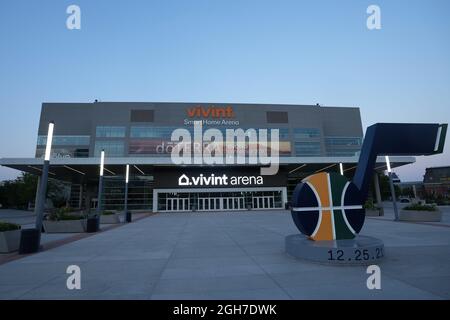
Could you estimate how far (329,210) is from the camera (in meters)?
9.21

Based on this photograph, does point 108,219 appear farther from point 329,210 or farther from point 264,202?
point 264,202

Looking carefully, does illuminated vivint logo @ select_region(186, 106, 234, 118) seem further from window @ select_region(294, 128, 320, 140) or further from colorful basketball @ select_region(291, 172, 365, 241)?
colorful basketball @ select_region(291, 172, 365, 241)

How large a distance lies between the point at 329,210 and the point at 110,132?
53.3m

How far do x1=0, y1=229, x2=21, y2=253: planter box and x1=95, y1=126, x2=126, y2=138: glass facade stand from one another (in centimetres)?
4541

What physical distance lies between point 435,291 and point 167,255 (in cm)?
751

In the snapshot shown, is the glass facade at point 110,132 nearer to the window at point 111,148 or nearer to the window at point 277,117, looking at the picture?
the window at point 111,148

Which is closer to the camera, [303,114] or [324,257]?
[324,257]

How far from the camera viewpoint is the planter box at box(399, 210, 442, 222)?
65.7 ft

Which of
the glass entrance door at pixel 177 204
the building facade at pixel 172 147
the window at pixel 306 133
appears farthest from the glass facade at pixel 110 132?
the window at pixel 306 133

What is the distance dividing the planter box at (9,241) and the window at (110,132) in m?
45.4

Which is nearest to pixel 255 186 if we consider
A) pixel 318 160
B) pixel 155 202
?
pixel 318 160

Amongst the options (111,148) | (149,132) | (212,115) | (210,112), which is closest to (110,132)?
(111,148)

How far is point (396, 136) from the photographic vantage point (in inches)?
397
